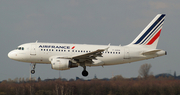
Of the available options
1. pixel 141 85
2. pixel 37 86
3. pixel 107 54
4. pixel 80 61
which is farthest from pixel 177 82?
pixel 37 86

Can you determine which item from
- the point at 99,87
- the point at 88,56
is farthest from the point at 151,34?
the point at 99,87

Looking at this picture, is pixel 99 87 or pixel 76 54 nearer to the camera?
pixel 99 87

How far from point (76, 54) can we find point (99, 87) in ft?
16.6

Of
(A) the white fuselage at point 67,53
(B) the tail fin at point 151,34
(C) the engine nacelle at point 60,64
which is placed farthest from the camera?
(B) the tail fin at point 151,34

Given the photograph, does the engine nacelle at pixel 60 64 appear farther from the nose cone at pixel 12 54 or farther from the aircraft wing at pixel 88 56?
the nose cone at pixel 12 54

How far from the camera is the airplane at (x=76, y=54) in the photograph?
38062mm

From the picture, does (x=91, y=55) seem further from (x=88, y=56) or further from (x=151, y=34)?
(x=151, y=34)

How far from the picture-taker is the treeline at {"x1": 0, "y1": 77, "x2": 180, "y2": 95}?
122 feet

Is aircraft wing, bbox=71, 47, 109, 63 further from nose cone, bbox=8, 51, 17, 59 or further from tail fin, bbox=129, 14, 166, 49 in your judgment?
nose cone, bbox=8, 51, 17, 59

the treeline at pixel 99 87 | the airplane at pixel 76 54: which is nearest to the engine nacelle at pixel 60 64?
Answer: the airplane at pixel 76 54

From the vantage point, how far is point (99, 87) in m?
38.2

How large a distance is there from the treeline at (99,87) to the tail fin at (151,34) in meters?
5.74

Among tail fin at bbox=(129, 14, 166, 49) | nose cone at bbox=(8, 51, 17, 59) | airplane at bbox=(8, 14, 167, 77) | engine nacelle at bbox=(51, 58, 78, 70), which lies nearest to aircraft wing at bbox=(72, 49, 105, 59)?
airplane at bbox=(8, 14, 167, 77)

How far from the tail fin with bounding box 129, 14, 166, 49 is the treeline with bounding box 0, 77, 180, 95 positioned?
18.8ft
